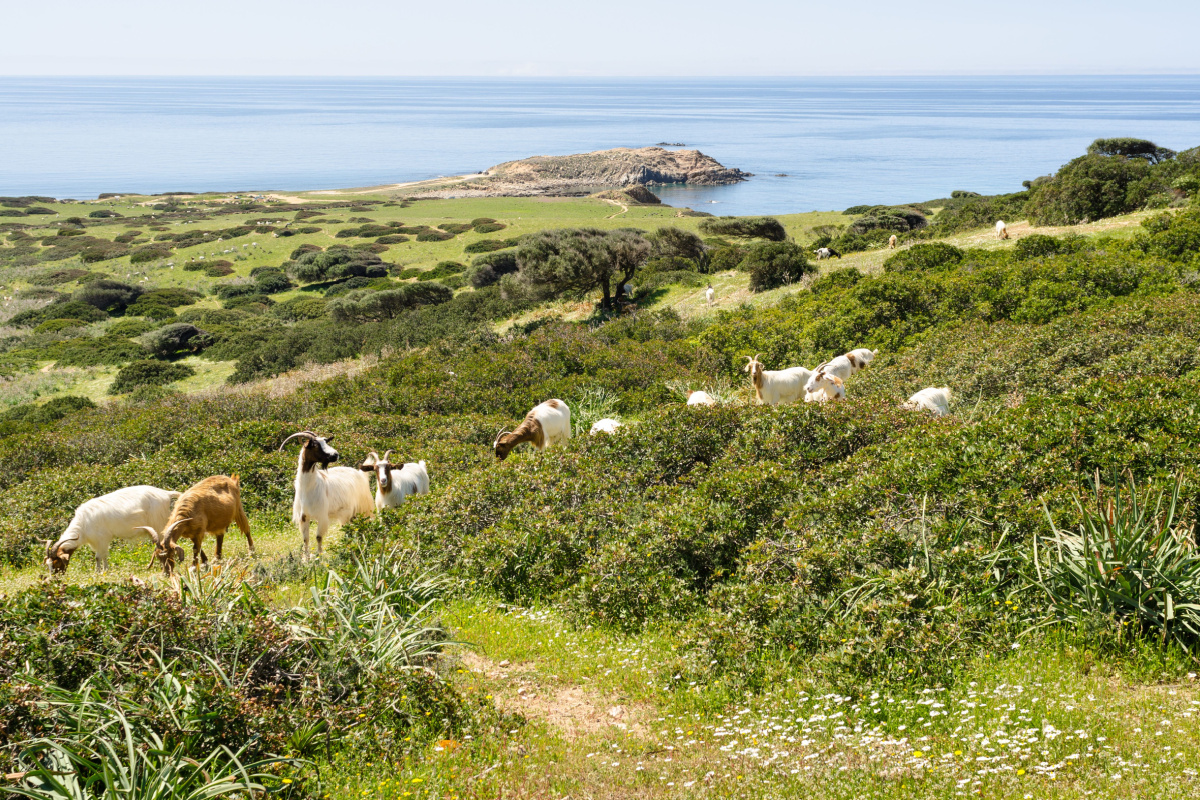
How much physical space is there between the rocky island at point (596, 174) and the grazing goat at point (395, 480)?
9710 cm

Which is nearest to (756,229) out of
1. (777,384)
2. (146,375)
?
(146,375)

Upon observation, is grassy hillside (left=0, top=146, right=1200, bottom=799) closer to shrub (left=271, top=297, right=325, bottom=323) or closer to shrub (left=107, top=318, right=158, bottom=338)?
shrub (left=107, top=318, right=158, bottom=338)

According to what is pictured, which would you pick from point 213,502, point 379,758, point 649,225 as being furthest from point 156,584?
point 649,225

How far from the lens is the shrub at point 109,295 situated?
50997 millimetres

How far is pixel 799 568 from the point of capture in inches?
291

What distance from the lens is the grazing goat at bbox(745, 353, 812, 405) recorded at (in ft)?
54.2

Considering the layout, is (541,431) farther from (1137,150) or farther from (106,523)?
(1137,150)

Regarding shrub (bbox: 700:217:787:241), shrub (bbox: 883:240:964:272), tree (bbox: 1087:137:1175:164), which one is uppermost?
tree (bbox: 1087:137:1175:164)

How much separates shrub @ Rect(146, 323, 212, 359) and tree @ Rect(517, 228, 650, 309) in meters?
17.9

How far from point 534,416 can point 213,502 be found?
5942mm

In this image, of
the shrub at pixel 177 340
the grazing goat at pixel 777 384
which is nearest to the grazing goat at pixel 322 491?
the grazing goat at pixel 777 384

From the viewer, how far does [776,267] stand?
106ft

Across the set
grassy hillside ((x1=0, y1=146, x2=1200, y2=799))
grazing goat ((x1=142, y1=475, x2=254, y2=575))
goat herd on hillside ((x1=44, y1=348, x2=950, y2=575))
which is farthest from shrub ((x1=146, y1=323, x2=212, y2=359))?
grazing goat ((x1=142, y1=475, x2=254, y2=575))

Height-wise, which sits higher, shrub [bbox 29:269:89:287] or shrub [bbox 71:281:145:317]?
shrub [bbox 29:269:89:287]
